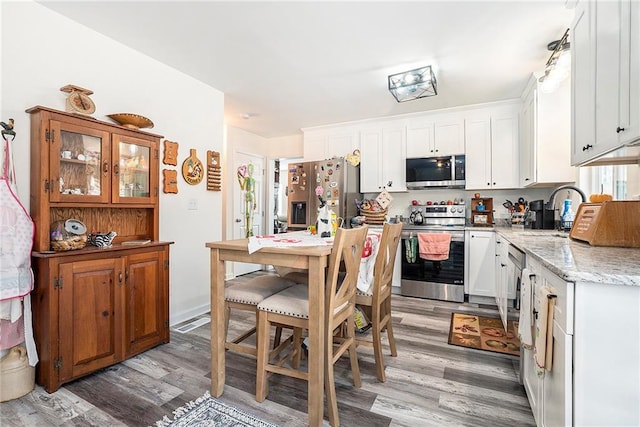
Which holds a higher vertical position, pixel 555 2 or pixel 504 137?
pixel 555 2

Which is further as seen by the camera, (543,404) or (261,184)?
(261,184)

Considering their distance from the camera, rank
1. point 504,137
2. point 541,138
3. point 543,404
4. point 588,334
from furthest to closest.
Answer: point 504,137, point 541,138, point 543,404, point 588,334

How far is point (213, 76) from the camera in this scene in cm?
306

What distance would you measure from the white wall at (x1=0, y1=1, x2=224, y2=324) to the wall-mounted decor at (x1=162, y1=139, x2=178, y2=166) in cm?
6

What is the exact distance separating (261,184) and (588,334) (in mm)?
5085

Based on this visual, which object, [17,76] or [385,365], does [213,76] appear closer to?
[17,76]

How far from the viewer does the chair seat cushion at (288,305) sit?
5.16 ft

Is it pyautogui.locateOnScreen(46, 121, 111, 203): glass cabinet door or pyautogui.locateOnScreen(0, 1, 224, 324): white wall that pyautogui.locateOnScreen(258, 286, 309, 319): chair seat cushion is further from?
pyautogui.locateOnScreen(0, 1, 224, 324): white wall

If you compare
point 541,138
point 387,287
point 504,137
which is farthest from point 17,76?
point 504,137

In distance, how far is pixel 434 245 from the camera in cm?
359

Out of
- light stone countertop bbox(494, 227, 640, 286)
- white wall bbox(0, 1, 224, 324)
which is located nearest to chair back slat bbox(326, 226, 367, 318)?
light stone countertop bbox(494, 227, 640, 286)

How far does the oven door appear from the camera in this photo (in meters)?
3.59

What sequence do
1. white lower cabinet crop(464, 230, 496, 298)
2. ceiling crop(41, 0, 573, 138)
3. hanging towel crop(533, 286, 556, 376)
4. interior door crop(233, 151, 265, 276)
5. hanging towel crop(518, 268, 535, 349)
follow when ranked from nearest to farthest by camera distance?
hanging towel crop(533, 286, 556, 376) < hanging towel crop(518, 268, 535, 349) < ceiling crop(41, 0, 573, 138) < white lower cabinet crop(464, 230, 496, 298) < interior door crop(233, 151, 265, 276)

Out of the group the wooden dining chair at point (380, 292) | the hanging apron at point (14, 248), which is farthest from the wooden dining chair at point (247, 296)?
the hanging apron at point (14, 248)
